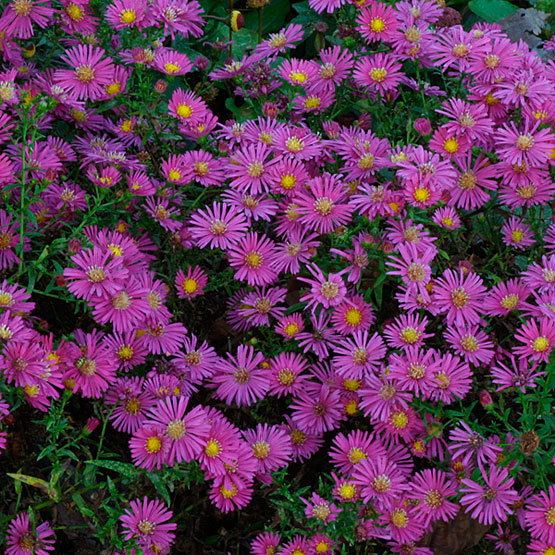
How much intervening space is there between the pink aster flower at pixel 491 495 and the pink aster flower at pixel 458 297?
29 cm

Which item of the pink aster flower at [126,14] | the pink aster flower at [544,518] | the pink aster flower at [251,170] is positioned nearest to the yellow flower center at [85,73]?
the pink aster flower at [126,14]

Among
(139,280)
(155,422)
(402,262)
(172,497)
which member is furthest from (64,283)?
(402,262)

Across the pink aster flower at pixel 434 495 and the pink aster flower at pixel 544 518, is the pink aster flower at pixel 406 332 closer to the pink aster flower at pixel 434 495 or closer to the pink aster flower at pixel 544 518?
the pink aster flower at pixel 434 495

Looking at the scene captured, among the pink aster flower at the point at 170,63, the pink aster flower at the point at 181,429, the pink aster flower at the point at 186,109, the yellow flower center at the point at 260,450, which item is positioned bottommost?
the yellow flower center at the point at 260,450

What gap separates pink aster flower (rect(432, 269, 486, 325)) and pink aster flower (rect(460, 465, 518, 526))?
295 mm

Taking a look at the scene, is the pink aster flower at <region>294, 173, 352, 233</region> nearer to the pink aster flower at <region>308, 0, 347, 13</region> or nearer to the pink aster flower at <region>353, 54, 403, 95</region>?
the pink aster flower at <region>353, 54, 403, 95</region>

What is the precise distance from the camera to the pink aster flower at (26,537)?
62.9 inches

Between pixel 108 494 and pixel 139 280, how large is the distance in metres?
0.40

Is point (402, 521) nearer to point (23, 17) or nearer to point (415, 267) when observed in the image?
point (415, 267)

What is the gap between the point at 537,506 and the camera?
166 cm

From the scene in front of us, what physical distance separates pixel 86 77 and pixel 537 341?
1082 mm

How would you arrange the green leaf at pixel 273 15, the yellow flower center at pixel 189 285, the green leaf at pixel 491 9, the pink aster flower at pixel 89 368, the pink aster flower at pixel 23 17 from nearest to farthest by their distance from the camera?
1. the pink aster flower at pixel 89 368
2. the yellow flower center at pixel 189 285
3. the pink aster flower at pixel 23 17
4. the green leaf at pixel 491 9
5. the green leaf at pixel 273 15

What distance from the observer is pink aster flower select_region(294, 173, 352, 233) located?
6.01ft

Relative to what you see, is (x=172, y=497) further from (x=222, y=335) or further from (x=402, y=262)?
(x=402, y=262)
